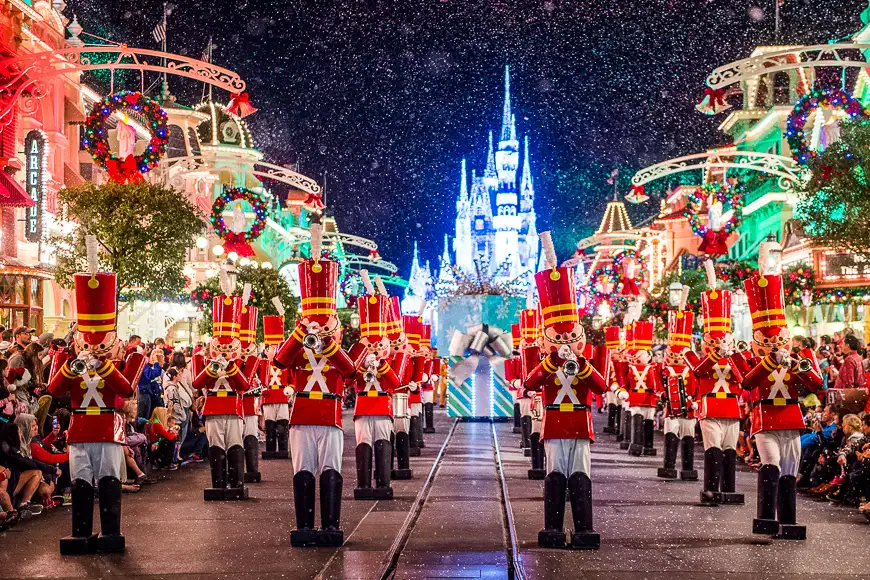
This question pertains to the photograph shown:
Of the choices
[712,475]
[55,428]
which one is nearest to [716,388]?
[712,475]

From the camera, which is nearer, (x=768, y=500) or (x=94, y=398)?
(x=94, y=398)

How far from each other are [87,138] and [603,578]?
52.2 feet

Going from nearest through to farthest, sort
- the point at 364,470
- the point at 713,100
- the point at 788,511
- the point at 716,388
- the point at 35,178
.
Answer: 1. the point at 788,511
2. the point at 716,388
3. the point at 364,470
4. the point at 713,100
5. the point at 35,178

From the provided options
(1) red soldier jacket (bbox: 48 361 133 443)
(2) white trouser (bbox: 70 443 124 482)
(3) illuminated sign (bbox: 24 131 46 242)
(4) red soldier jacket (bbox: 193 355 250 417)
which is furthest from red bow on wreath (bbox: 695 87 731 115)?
(3) illuminated sign (bbox: 24 131 46 242)

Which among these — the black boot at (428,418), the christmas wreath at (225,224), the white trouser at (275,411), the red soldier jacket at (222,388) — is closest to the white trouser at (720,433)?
the red soldier jacket at (222,388)

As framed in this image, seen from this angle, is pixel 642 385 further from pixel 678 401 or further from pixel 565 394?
pixel 565 394

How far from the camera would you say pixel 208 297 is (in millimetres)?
39688

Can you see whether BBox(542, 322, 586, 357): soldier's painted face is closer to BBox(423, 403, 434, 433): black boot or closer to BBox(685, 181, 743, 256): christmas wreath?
BBox(685, 181, 743, 256): christmas wreath

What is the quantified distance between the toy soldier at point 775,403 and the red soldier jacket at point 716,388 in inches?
92.9

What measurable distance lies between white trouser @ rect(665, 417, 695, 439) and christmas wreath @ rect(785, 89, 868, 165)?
5228 mm

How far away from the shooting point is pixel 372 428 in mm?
16156

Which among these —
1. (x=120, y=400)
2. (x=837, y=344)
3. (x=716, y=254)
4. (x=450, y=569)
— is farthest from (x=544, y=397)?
(x=716, y=254)

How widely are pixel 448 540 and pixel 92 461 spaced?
331 centimetres

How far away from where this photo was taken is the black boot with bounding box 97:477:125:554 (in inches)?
456
